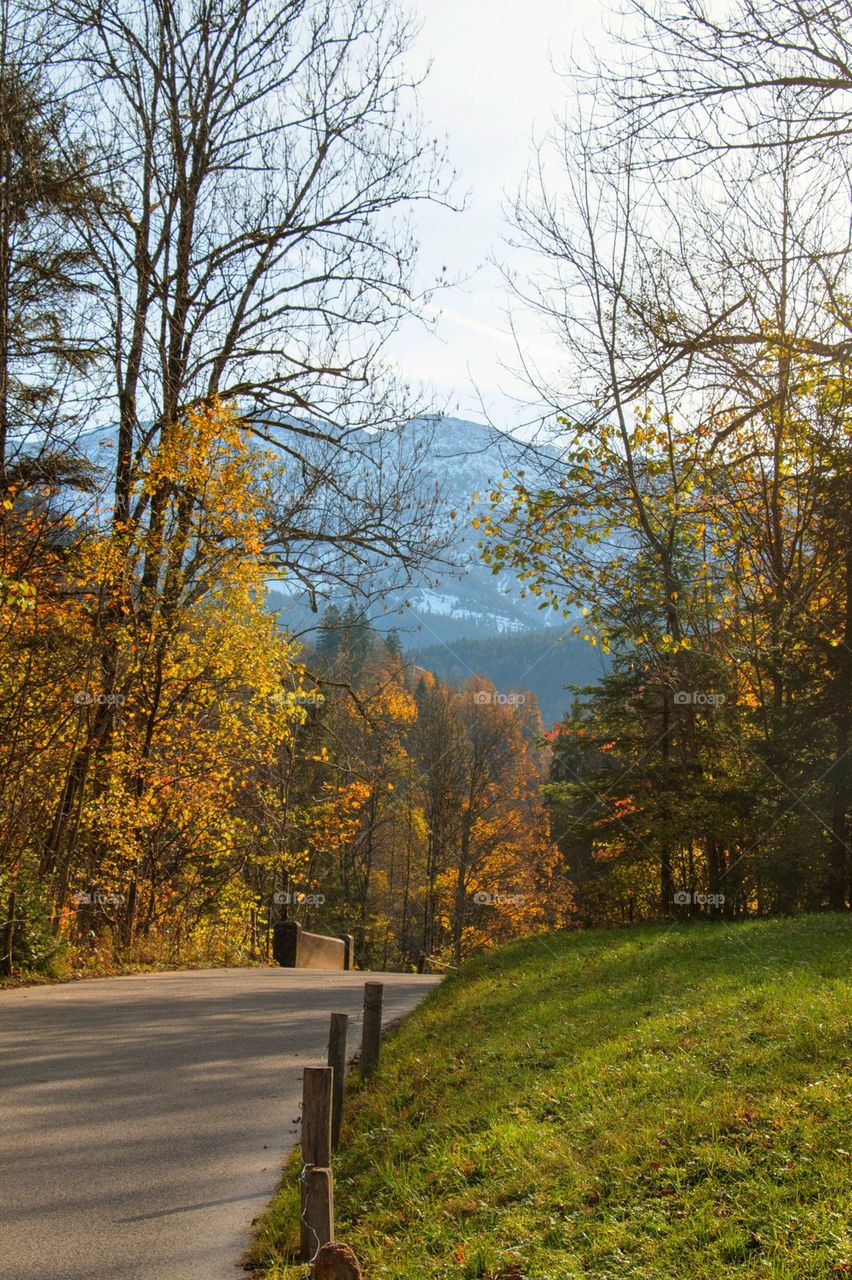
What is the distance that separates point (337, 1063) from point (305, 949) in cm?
1655

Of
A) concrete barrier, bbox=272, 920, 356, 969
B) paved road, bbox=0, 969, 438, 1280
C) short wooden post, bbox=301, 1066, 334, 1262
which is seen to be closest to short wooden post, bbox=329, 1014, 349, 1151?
paved road, bbox=0, 969, 438, 1280

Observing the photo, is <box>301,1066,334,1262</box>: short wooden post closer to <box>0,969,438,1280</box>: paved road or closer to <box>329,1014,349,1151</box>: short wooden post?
<box>0,969,438,1280</box>: paved road

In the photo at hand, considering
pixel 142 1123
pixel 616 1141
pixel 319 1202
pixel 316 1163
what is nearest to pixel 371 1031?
pixel 142 1123

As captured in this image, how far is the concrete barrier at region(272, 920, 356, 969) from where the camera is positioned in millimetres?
22469

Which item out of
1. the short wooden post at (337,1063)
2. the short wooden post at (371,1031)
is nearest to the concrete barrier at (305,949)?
the short wooden post at (371,1031)

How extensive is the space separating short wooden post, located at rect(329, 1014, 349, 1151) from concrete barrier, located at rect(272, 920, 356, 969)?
46.8 ft

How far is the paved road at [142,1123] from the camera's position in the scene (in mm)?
5277

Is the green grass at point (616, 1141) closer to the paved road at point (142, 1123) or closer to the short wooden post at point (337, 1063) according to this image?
the short wooden post at point (337, 1063)

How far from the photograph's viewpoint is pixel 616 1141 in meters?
5.50

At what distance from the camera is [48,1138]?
683 centimetres

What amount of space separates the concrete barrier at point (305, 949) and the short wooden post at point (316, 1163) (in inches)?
653

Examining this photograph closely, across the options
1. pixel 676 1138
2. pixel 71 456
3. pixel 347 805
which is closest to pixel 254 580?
pixel 71 456

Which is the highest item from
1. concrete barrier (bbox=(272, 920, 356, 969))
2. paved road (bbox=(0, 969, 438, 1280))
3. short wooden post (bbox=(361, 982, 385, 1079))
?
short wooden post (bbox=(361, 982, 385, 1079))

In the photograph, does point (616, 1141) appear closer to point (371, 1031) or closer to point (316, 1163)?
point (316, 1163)
